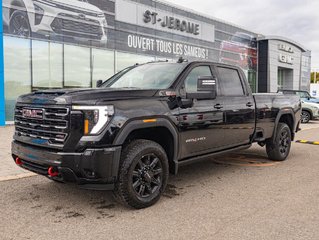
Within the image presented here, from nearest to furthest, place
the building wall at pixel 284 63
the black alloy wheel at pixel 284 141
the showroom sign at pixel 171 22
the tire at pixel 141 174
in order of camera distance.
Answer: the tire at pixel 141 174, the black alloy wheel at pixel 284 141, the showroom sign at pixel 171 22, the building wall at pixel 284 63

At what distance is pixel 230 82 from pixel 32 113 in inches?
130

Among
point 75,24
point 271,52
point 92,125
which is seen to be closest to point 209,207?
point 92,125

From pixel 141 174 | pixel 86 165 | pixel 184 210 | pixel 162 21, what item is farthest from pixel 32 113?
pixel 162 21

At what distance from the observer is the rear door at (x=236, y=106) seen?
18.3ft

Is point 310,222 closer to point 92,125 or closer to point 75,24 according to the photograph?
point 92,125

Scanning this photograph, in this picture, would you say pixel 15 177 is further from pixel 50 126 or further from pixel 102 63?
pixel 102 63

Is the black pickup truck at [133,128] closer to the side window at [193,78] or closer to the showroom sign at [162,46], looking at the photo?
the side window at [193,78]

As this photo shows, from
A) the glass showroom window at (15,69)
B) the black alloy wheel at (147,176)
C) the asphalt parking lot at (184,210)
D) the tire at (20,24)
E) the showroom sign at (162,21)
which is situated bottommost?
the asphalt parking lot at (184,210)

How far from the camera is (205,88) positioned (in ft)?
15.1

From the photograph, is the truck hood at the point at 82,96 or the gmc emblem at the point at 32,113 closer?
the truck hood at the point at 82,96

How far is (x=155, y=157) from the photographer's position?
4.36 m

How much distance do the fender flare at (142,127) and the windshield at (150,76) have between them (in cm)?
58

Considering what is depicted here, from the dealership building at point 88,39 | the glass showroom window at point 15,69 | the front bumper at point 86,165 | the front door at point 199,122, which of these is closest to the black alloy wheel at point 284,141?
the front door at point 199,122

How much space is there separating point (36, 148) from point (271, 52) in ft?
111
